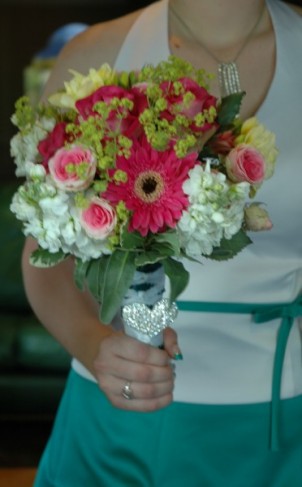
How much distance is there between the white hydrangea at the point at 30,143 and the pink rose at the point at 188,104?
156 millimetres

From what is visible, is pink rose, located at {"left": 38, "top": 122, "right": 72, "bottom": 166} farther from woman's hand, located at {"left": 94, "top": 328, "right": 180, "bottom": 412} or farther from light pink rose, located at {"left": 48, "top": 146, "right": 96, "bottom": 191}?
woman's hand, located at {"left": 94, "top": 328, "right": 180, "bottom": 412}

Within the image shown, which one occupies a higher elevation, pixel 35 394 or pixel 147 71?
pixel 147 71

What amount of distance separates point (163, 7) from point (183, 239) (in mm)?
632

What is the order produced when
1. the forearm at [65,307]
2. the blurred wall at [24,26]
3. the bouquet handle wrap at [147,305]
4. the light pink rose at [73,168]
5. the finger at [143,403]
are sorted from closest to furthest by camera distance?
the light pink rose at [73,168]
the bouquet handle wrap at [147,305]
the finger at [143,403]
the forearm at [65,307]
the blurred wall at [24,26]

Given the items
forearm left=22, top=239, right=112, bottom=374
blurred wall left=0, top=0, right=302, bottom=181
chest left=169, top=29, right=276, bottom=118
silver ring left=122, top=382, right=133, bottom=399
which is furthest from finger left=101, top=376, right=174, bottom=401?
blurred wall left=0, top=0, right=302, bottom=181

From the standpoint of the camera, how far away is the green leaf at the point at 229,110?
1347 millimetres

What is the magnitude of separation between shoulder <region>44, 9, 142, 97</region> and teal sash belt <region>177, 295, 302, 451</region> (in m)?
0.40

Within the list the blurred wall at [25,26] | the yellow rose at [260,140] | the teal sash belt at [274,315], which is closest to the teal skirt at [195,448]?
the teal sash belt at [274,315]

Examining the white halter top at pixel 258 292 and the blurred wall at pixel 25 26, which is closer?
the white halter top at pixel 258 292

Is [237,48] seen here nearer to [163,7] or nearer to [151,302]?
[163,7]

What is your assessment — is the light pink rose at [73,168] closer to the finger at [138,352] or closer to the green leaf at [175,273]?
the green leaf at [175,273]

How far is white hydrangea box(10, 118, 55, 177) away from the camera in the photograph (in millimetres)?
1345

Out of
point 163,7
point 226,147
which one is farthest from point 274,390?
point 163,7

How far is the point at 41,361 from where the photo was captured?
14.3 feet
